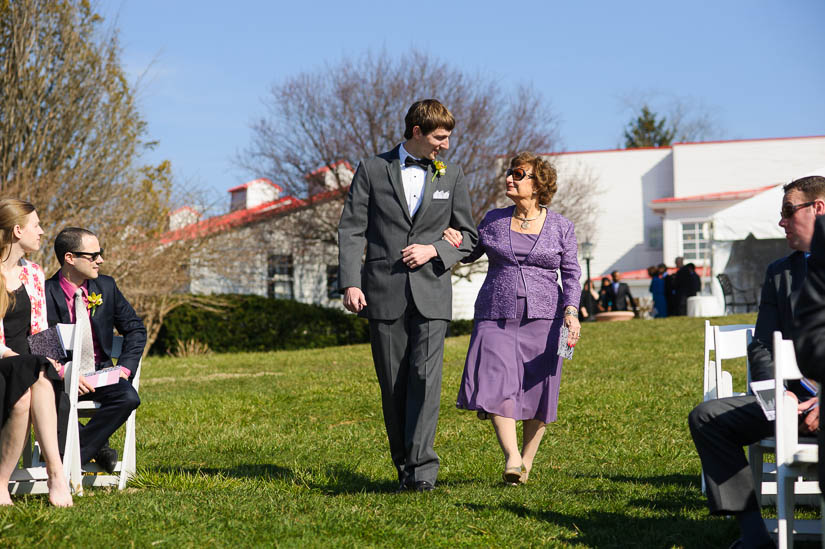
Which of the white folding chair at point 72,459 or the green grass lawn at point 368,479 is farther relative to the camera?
the white folding chair at point 72,459

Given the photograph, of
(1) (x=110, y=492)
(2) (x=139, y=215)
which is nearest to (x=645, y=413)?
(1) (x=110, y=492)

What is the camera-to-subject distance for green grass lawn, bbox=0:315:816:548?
428 cm

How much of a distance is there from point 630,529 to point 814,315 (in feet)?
6.52

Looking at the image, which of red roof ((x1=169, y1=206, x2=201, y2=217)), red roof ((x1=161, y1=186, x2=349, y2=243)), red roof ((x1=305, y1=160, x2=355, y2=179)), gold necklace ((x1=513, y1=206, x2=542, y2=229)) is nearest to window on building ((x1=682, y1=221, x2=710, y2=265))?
red roof ((x1=161, y1=186, x2=349, y2=243))

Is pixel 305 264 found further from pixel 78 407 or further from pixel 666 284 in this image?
pixel 78 407

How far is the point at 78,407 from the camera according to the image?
18.5 ft

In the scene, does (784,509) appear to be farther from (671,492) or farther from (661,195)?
(661,195)

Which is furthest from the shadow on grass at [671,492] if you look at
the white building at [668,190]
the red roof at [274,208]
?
the white building at [668,190]

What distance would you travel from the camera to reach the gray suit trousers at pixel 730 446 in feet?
13.1

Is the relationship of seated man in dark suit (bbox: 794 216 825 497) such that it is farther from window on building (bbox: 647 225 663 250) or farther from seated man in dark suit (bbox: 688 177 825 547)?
window on building (bbox: 647 225 663 250)

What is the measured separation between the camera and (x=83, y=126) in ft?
65.8

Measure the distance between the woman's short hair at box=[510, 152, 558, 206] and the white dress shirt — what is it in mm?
659

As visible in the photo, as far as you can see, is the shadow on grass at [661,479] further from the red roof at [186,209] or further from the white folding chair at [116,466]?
the red roof at [186,209]

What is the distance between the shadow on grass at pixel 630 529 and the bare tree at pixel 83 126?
16014 mm
